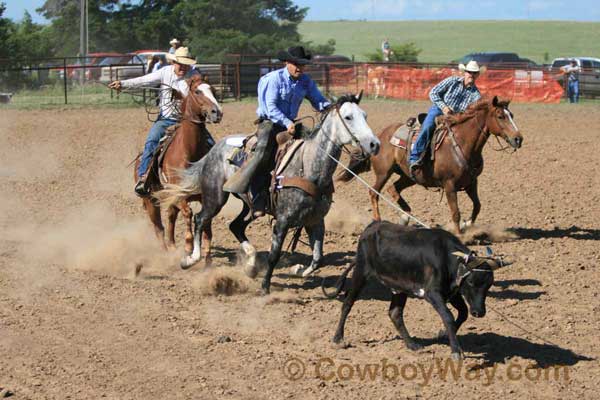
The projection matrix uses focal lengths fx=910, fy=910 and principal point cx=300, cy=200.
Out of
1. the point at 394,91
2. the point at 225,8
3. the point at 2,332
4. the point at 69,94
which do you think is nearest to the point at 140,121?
the point at 69,94

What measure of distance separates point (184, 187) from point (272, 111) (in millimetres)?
1538

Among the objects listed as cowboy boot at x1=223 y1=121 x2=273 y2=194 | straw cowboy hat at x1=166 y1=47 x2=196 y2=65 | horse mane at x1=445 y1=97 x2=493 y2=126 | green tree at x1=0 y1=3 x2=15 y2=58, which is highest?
green tree at x1=0 y1=3 x2=15 y2=58

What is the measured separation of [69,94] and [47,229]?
62.6 ft

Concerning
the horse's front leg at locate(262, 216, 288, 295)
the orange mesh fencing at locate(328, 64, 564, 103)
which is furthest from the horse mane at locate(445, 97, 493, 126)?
the orange mesh fencing at locate(328, 64, 564, 103)

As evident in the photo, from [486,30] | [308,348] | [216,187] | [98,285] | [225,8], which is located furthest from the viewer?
[486,30]

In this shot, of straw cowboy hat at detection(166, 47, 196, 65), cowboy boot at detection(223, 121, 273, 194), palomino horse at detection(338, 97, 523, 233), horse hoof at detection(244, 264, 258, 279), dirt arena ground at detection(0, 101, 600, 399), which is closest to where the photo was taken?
dirt arena ground at detection(0, 101, 600, 399)

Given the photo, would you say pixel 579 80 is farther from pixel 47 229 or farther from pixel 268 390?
pixel 268 390

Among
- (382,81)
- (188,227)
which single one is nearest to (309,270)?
(188,227)

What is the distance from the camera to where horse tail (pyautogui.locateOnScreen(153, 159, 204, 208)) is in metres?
9.27

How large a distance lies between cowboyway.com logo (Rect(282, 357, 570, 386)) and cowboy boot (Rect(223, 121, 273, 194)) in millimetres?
2472

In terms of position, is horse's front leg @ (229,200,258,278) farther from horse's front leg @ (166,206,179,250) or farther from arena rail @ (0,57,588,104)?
arena rail @ (0,57,588,104)

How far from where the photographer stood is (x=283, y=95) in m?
8.46

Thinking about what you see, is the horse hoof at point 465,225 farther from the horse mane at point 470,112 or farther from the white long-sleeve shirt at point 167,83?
the white long-sleeve shirt at point 167,83

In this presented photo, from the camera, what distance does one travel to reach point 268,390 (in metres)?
5.88
